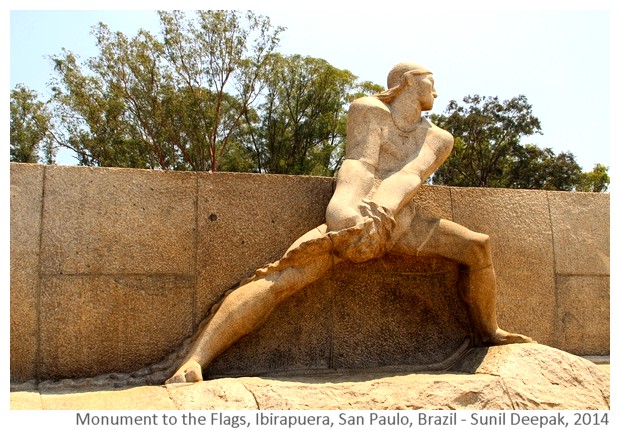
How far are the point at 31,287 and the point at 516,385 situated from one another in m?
3.17

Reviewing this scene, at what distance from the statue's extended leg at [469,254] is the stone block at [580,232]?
50.4 inches

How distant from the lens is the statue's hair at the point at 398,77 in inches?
201

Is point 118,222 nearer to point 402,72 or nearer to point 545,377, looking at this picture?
point 402,72

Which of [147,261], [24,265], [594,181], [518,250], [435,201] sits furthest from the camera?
[594,181]

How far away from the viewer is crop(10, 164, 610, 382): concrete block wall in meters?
4.52

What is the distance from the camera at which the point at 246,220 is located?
4.98 m

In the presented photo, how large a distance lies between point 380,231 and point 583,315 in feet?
8.26

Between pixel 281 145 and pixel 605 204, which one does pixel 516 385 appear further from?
pixel 281 145

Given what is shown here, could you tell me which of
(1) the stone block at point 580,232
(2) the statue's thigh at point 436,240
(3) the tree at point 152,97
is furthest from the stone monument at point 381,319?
(3) the tree at point 152,97

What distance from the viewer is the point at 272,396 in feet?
12.6

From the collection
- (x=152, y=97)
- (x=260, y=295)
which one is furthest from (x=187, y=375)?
(x=152, y=97)

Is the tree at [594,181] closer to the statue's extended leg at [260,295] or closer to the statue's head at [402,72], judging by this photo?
the statue's head at [402,72]

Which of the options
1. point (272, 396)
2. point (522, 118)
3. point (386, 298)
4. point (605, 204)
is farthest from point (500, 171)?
point (272, 396)
